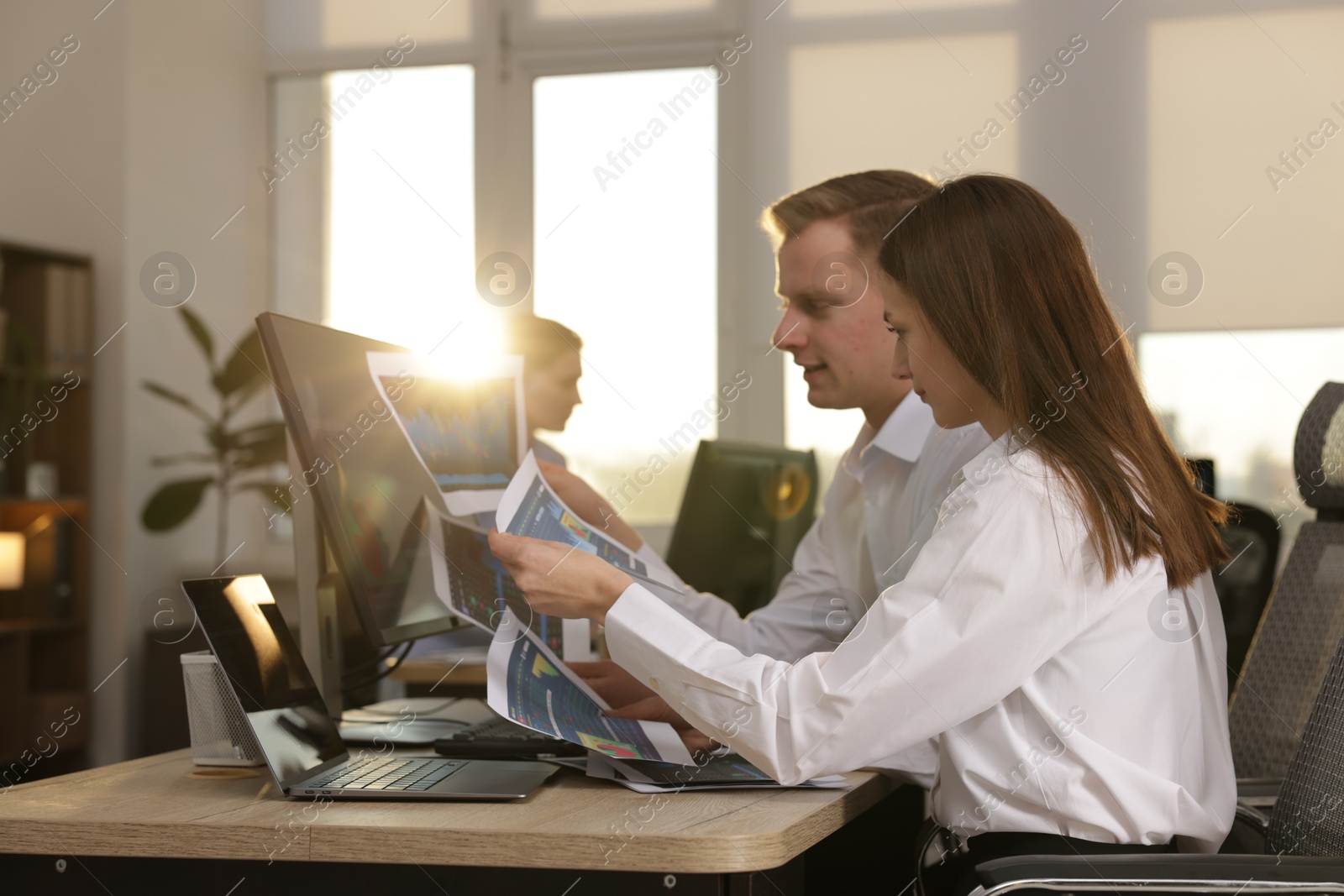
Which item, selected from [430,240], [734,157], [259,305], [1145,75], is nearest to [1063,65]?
[1145,75]

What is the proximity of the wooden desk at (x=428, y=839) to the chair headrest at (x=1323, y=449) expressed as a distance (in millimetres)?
832

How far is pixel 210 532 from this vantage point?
4.60 m

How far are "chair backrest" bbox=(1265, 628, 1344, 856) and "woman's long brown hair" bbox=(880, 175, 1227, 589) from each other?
0.20 meters

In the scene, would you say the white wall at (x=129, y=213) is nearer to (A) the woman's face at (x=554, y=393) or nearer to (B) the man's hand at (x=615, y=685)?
(A) the woman's face at (x=554, y=393)

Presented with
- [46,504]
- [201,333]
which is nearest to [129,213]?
[201,333]

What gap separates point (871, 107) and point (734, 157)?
0.51 m

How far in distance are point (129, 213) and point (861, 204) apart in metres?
3.39

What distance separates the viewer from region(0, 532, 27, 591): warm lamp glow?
3.86m

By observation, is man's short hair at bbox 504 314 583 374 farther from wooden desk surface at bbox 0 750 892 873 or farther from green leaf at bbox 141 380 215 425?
wooden desk surface at bbox 0 750 892 873

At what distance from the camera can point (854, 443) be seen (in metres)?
1.64

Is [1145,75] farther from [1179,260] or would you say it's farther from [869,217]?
[869,217]

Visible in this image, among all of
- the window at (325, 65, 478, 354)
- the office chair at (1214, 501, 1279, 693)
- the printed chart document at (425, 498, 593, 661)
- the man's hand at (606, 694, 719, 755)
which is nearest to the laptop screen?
the printed chart document at (425, 498, 593, 661)

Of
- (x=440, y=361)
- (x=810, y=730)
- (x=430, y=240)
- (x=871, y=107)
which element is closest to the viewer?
(x=810, y=730)

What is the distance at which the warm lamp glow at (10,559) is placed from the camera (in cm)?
386
